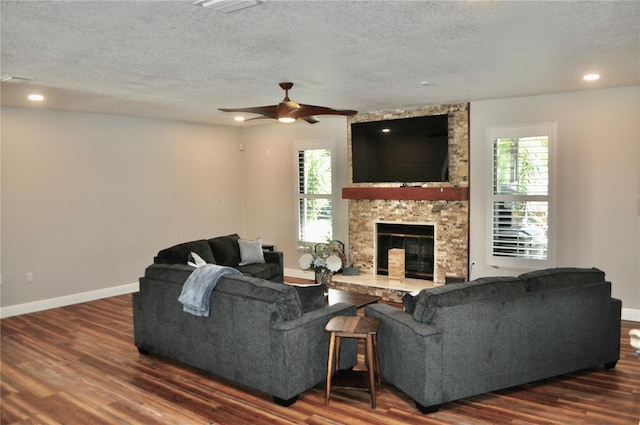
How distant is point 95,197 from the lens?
738cm

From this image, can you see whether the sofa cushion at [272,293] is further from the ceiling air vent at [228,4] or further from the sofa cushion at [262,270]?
the sofa cushion at [262,270]

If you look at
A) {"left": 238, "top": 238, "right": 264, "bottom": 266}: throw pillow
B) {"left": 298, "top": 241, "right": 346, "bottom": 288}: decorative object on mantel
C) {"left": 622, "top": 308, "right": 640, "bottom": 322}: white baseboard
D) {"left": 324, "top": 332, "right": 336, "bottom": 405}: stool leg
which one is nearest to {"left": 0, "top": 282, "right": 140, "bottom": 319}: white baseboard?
{"left": 238, "top": 238, "right": 264, "bottom": 266}: throw pillow

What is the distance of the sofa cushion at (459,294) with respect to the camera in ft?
11.9

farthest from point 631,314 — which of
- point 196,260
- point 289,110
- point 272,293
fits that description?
point 196,260

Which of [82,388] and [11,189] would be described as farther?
[11,189]

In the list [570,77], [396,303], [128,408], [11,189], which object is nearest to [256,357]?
[128,408]

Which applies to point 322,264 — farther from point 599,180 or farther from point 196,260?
point 599,180

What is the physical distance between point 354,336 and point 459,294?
835mm

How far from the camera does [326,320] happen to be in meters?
3.97

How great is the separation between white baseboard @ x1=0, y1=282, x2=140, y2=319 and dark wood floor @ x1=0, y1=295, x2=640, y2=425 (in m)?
1.79

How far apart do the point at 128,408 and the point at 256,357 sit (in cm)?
103

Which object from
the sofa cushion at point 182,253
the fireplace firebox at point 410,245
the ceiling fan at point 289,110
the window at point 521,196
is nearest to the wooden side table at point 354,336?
the ceiling fan at point 289,110

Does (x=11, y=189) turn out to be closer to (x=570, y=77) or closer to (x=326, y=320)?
(x=326, y=320)

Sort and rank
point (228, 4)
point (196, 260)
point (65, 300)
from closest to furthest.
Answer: point (228, 4) < point (196, 260) < point (65, 300)
